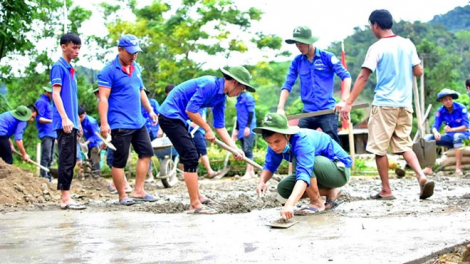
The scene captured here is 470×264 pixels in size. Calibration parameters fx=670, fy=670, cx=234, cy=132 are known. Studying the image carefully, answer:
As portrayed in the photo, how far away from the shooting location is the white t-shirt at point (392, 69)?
7.06m

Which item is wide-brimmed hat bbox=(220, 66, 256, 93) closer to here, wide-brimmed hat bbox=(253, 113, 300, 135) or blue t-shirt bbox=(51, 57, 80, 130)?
wide-brimmed hat bbox=(253, 113, 300, 135)

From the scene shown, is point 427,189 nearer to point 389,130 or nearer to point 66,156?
point 389,130

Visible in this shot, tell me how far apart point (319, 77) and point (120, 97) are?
228cm

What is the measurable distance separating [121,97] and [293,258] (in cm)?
427

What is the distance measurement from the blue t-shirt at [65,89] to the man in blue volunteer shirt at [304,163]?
7.99 feet

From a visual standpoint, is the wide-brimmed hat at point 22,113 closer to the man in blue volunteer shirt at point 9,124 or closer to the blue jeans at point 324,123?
the man in blue volunteer shirt at point 9,124

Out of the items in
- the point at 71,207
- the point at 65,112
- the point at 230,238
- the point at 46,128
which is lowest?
the point at 71,207

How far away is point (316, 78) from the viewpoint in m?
7.71

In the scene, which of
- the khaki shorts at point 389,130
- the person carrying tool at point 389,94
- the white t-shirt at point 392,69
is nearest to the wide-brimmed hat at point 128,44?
the person carrying tool at point 389,94

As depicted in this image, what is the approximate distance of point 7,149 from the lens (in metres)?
10.7

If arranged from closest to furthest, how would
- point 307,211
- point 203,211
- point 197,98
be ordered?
point 307,211 → point 197,98 → point 203,211

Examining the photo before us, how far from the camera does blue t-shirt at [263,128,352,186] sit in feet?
17.9

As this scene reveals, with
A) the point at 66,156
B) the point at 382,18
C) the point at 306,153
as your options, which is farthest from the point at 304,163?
the point at 66,156

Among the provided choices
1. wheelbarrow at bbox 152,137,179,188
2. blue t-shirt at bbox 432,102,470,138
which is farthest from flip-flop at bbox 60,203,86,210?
blue t-shirt at bbox 432,102,470,138
